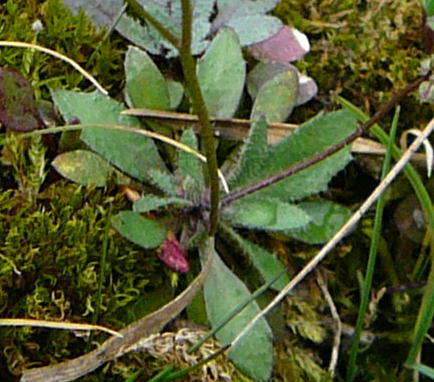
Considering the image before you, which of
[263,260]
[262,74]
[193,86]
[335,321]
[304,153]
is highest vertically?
[193,86]

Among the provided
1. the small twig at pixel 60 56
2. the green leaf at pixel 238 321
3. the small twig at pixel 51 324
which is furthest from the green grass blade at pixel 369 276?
the small twig at pixel 60 56

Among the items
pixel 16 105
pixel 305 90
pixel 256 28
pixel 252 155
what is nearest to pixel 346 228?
pixel 252 155

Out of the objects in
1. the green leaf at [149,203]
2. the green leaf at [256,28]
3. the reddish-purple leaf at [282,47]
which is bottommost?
the green leaf at [149,203]

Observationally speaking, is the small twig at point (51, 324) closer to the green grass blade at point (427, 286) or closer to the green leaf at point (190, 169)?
the green leaf at point (190, 169)

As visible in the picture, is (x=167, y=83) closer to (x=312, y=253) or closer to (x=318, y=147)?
(x=318, y=147)

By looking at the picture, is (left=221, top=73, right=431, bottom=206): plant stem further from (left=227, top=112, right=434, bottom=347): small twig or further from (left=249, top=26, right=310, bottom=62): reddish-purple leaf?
(left=249, top=26, right=310, bottom=62): reddish-purple leaf

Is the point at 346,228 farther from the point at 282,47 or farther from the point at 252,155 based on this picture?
the point at 282,47

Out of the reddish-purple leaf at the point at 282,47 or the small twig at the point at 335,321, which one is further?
the reddish-purple leaf at the point at 282,47
